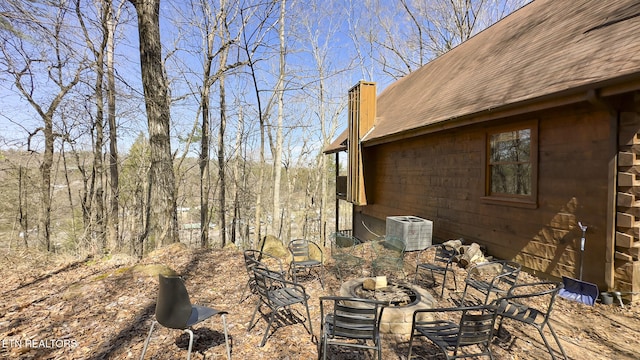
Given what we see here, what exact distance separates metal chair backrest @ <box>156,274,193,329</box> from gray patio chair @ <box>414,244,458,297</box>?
→ 3.59m

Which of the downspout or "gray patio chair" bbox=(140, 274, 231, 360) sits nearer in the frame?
"gray patio chair" bbox=(140, 274, 231, 360)

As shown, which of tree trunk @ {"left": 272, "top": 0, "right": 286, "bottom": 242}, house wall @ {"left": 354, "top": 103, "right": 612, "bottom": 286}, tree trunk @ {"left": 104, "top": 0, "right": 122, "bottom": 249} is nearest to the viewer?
house wall @ {"left": 354, "top": 103, "right": 612, "bottom": 286}

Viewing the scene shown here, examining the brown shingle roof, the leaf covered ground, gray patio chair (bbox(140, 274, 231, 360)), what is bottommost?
the leaf covered ground

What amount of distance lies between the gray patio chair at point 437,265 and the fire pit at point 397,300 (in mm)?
806

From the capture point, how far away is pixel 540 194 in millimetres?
4953

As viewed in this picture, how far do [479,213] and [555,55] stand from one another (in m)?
3.24

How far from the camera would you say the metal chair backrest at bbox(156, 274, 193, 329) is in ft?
7.79

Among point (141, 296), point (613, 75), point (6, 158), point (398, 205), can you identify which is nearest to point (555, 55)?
point (613, 75)

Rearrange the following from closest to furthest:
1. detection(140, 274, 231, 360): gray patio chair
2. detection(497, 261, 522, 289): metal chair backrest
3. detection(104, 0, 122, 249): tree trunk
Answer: detection(140, 274, 231, 360): gray patio chair → detection(497, 261, 522, 289): metal chair backrest → detection(104, 0, 122, 249): tree trunk

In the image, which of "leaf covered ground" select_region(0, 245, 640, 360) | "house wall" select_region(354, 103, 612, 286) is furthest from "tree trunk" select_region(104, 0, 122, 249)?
"house wall" select_region(354, 103, 612, 286)

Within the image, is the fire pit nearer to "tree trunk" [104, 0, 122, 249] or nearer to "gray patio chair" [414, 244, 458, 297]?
"gray patio chair" [414, 244, 458, 297]

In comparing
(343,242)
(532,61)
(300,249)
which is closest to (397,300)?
(300,249)

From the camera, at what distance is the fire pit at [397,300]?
322 cm

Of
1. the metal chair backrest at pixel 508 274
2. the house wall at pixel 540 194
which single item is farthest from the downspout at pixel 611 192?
the metal chair backrest at pixel 508 274
